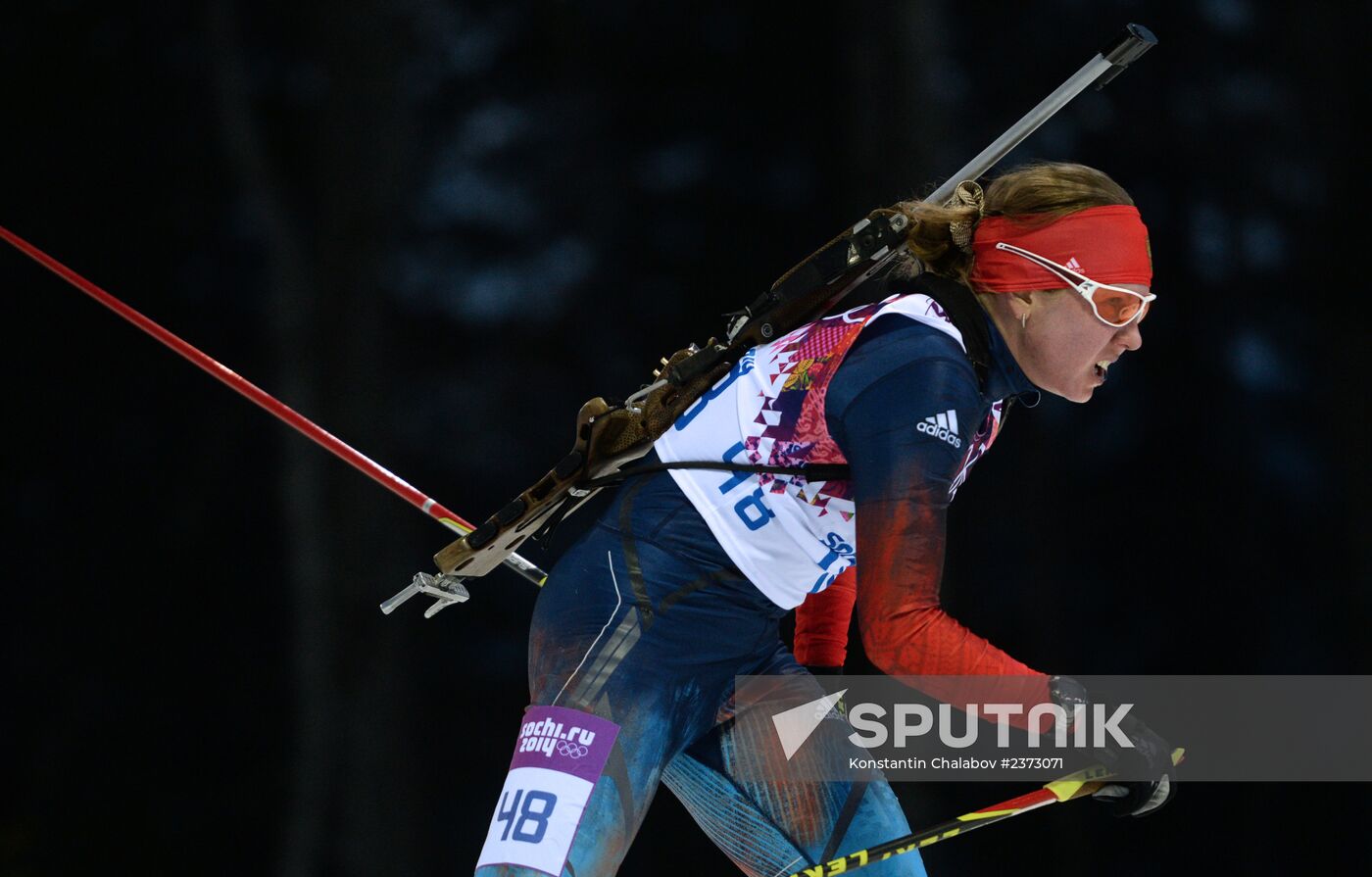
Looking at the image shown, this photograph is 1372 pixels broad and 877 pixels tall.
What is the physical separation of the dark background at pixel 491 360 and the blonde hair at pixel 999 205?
146 centimetres

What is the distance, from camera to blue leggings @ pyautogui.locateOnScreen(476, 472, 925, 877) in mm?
1750

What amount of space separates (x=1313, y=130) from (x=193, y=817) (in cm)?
268

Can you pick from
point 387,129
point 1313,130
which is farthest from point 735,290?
point 1313,130

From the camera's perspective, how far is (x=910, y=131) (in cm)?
330

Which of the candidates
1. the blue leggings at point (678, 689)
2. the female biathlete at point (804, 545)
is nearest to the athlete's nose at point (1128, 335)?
the female biathlete at point (804, 545)

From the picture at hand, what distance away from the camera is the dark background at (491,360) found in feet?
10.5

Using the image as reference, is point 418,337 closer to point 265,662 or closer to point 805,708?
point 265,662

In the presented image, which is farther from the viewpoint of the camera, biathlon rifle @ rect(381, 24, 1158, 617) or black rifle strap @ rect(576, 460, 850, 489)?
biathlon rifle @ rect(381, 24, 1158, 617)

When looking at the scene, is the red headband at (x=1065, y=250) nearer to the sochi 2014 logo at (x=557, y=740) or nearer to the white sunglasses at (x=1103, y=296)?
the white sunglasses at (x=1103, y=296)

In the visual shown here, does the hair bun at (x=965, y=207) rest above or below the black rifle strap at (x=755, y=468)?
above

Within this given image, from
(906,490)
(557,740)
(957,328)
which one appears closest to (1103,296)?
(957,328)

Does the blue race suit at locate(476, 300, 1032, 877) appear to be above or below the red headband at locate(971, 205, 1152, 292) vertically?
below

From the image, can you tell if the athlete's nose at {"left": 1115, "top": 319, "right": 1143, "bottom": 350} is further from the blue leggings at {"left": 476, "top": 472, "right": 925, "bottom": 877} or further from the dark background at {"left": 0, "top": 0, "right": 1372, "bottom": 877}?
the dark background at {"left": 0, "top": 0, "right": 1372, "bottom": 877}

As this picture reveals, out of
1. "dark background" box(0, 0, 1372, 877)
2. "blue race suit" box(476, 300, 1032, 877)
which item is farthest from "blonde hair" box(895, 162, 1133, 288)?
"dark background" box(0, 0, 1372, 877)
